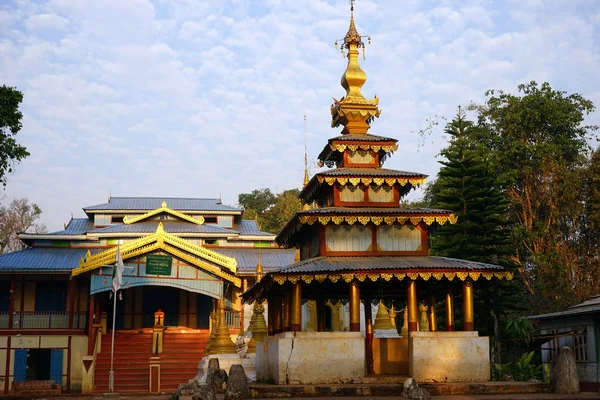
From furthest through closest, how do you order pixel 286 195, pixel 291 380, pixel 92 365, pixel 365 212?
1. pixel 286 195
2. pixel 92 365
3. pixel 365 212
4. pixel 291 380

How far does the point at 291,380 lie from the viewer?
62.5ft

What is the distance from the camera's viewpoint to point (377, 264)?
2025 centimetres

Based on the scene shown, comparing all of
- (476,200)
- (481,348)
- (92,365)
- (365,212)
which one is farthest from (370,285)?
(92,365)

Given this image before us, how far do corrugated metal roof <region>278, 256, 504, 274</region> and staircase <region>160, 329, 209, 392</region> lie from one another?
12.3 m

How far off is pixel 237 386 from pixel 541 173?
3005cm

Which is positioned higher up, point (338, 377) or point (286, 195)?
point (286, 195)

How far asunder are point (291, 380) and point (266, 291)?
13.9ft

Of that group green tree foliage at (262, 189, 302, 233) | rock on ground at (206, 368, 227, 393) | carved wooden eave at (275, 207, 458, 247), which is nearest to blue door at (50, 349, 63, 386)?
rock on ground at (206, 368, 227, 393)

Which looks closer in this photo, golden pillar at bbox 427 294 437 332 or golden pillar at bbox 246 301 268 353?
golden pillar at bbox 427 294 437 332

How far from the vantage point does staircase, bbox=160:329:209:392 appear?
30.5m

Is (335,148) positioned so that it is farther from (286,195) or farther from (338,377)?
(286,195)

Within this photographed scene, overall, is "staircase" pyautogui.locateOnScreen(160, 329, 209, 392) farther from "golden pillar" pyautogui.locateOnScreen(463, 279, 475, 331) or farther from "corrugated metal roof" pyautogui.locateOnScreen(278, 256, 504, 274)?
"golden pillar" pyautogui.locateOnScreen(463, 279, 475, 331)

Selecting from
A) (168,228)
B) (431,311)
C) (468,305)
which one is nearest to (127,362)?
(168,228)

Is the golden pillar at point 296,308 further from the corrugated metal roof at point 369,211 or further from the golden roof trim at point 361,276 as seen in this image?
the corrugated metal roof at point 369,211
